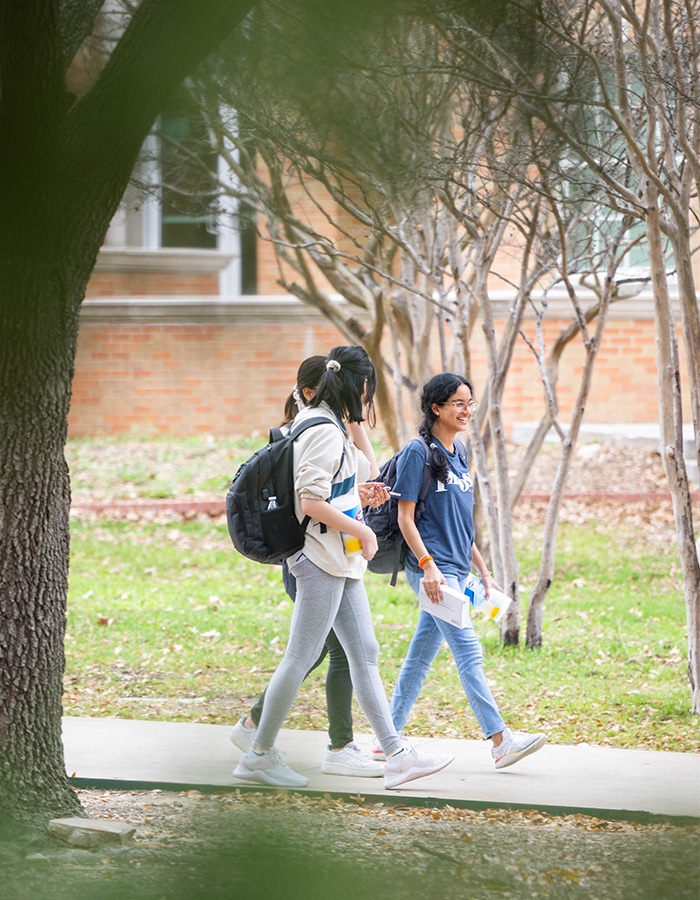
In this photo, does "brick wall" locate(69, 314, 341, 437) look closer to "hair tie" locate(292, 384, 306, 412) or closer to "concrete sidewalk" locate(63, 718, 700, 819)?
"concrete sidewalk" locate(63, 718, 700, 819)

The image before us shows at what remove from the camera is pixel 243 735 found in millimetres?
4266

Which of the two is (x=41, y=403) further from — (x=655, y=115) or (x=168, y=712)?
(x=655, y=115)

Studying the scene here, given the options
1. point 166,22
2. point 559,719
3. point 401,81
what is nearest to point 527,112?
point 401,81

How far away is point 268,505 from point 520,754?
61.2 inches

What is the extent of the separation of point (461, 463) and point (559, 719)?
1.71m

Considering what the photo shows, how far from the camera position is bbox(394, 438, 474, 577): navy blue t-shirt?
4359 mm

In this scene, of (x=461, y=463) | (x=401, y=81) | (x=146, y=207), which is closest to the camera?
(x=461, y=463)

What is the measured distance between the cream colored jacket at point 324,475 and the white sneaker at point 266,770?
78 cm

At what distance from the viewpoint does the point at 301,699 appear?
6.01m

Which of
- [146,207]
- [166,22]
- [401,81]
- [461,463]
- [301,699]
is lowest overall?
[301,699]

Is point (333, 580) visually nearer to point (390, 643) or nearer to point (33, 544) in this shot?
point (33, 544)

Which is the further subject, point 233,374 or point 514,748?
point 233,374

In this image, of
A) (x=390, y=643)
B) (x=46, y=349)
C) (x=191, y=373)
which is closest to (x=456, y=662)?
(x=46, y=349)

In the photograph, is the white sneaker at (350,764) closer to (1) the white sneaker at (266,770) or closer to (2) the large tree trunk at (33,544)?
(1) the white sneaker at (266,770)
